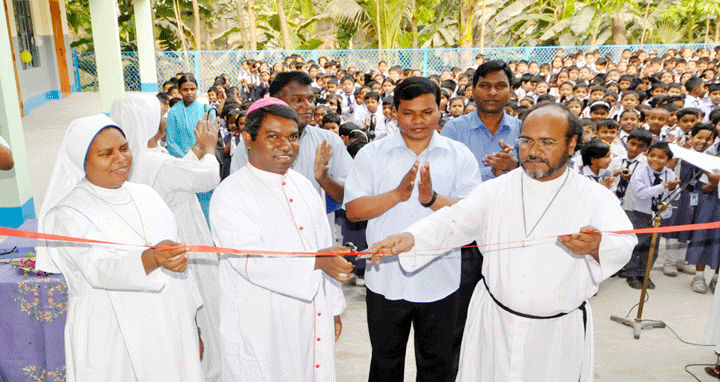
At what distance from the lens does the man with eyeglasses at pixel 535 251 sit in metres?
2.31

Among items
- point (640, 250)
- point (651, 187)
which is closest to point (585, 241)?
point (651, 187)

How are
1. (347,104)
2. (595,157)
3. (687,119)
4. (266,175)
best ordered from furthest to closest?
(347,104), (687,119), (595,157), (266,175)

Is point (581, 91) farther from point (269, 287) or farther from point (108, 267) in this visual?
point (108, 267)

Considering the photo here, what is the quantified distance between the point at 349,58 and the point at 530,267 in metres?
17.1

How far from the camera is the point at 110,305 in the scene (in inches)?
91.4

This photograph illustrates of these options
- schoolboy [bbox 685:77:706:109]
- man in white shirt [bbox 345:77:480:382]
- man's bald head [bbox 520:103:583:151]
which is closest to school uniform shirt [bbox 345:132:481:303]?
man in white shirt [bbox 345:77:480:382]

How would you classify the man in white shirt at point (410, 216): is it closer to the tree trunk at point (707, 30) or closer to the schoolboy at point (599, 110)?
the schoolboy at point (599, 110)

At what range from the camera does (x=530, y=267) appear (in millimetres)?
2375

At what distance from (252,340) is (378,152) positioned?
1123 millimetres

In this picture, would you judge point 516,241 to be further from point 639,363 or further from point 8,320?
point 8,320

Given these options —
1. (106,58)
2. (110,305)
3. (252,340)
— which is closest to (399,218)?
(252,340)

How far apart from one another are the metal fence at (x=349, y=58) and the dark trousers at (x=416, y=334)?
15.9m

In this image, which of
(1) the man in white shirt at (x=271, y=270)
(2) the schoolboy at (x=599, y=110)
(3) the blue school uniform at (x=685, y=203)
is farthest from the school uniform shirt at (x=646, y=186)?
(1) the man in white shirt at (x=271, y=270)

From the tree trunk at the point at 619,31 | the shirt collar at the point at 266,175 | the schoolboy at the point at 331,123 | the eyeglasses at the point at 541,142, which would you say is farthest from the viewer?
the tree trunk at the point at 619,31
